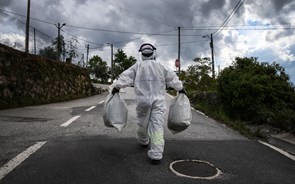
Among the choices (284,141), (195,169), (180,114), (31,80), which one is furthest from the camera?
(31,80)

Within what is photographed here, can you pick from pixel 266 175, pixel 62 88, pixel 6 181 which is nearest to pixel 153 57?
pixel 266 175

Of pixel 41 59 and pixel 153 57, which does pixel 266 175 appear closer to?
pixel 153 57

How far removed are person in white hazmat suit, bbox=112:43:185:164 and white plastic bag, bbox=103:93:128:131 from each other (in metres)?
0.30

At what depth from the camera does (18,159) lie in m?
4.94

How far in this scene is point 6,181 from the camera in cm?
399

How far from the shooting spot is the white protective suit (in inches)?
211

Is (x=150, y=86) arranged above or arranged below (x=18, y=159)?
above

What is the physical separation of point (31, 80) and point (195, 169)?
45.3ft

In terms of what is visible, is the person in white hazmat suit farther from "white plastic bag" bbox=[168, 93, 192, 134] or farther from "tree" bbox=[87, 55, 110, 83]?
"tree" bbox=[87, 55, 110, 83]

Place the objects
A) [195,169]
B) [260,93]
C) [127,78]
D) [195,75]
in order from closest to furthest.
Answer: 1. [195,169]
2. [127,78]
3. [260,93]
4. [195,75]

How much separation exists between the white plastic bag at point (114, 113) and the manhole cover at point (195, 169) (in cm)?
125

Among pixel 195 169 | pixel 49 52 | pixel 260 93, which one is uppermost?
pixel 49 52

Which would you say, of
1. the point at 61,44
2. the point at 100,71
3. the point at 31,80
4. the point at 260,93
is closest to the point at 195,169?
the point at 260,93

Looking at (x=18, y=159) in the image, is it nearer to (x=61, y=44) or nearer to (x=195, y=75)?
(x=195, y=75)
